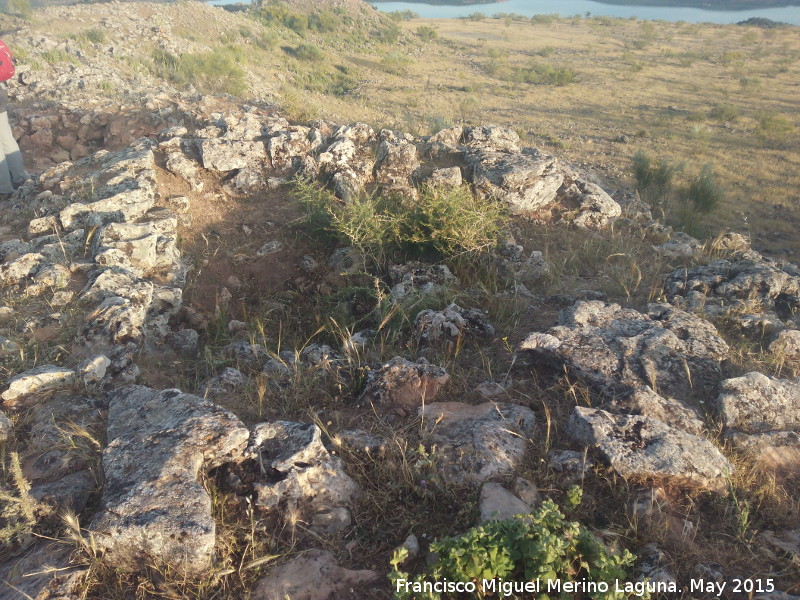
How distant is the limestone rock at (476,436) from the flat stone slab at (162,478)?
91 cm

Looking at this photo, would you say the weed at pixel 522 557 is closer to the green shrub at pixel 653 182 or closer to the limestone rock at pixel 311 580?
the limestone rock at pixel 311 580

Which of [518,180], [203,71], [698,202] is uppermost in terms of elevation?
[203,71]

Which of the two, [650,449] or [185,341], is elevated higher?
[650,449]

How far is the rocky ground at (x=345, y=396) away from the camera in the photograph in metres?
1.98

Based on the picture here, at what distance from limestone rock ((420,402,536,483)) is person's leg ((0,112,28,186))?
667cm

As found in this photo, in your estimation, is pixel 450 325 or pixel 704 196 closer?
pixel 450 325

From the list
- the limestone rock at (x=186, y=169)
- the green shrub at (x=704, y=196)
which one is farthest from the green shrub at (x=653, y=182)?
the limestone rock at (x=186, y=169)

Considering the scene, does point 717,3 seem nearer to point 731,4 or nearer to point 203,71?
point 731,4

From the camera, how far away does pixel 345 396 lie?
9.45 feet

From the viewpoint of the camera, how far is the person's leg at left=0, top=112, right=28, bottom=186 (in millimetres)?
6371

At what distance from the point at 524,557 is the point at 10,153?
25.3ft

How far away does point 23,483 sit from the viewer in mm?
1985

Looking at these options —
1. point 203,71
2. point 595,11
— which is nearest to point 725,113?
point 203,71

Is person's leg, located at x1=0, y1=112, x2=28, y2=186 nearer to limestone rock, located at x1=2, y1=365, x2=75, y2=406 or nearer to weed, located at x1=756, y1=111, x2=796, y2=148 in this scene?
limestone rock, located at x1=2, y1=365, x2=75, y2=406
